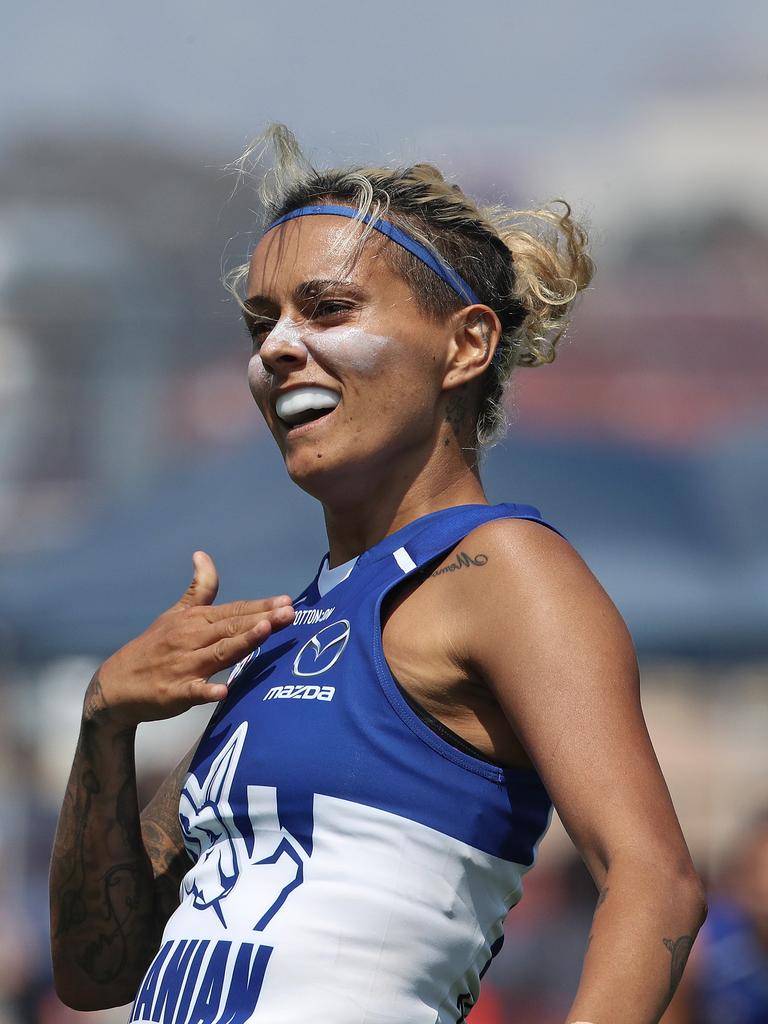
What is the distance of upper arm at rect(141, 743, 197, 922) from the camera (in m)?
2.33

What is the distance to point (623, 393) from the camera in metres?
8.41

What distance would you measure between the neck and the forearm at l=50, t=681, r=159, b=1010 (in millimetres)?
516

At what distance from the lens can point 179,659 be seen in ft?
6.84

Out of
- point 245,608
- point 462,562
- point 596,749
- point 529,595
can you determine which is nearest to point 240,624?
point 245,608

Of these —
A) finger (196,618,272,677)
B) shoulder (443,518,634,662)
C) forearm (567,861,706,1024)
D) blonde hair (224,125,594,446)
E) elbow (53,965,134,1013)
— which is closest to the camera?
forearm (567,861,706,1024)

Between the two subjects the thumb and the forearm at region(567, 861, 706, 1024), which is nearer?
the forearm at region(567, 861, 706, 1024)

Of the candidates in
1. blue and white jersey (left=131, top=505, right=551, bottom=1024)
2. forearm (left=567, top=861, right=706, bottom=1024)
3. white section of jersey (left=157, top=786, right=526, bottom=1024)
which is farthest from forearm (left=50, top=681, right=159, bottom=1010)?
forearm (left=567, top=861, right=706, bottom=1024)

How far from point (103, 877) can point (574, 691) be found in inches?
39.3

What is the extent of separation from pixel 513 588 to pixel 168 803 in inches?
35.6

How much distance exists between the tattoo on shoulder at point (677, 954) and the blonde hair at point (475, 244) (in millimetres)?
930

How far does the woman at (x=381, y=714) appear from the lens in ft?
5.50

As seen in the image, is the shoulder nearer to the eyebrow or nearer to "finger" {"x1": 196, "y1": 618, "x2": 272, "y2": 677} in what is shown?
"finger" {"x1": 196, "y1": 618, "x2": 272, "y2": 677}

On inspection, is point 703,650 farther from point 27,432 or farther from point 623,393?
point 27,432

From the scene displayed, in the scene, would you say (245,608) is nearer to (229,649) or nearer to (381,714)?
(229,649)
